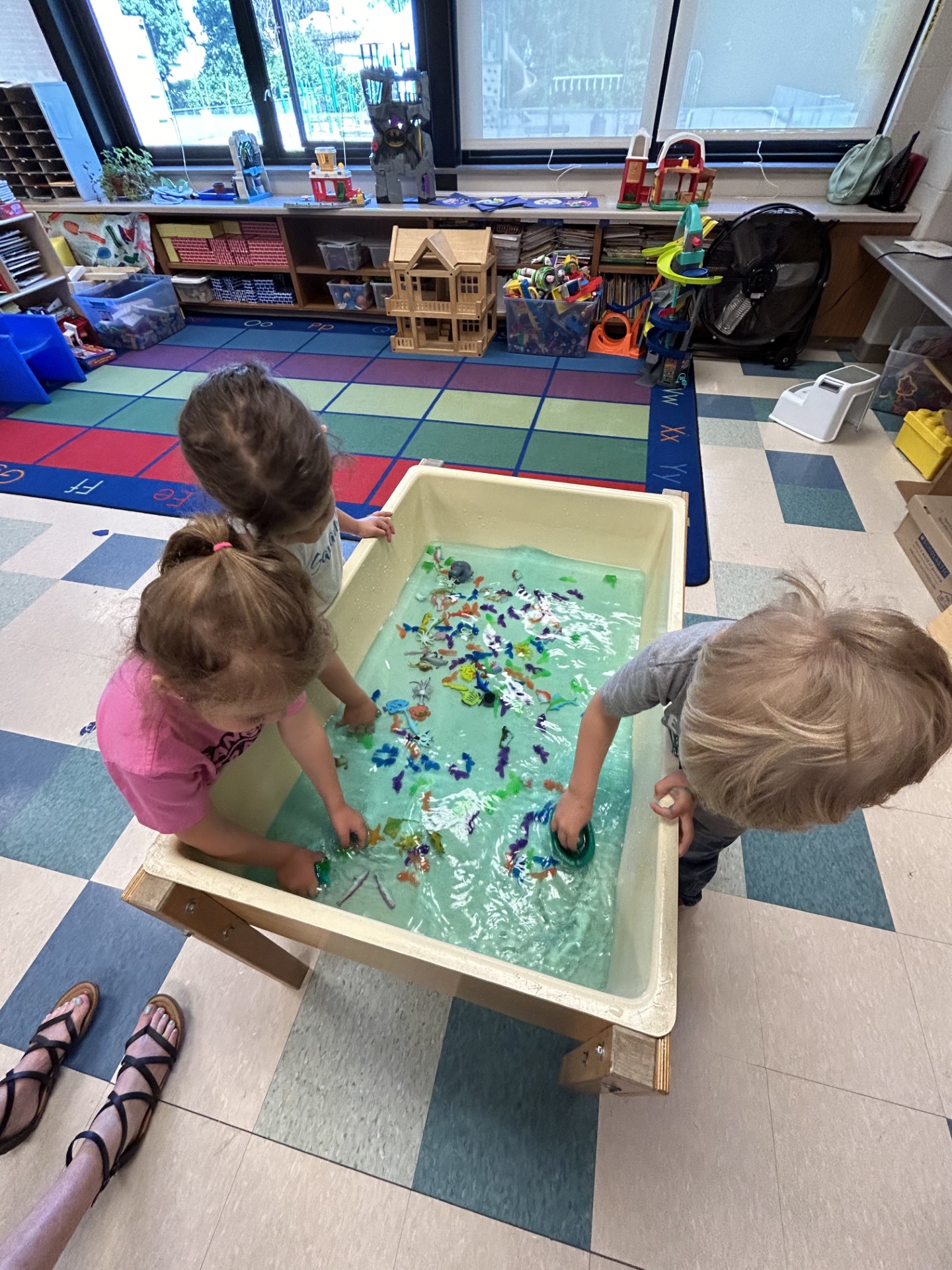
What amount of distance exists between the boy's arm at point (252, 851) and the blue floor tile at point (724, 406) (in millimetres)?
2616

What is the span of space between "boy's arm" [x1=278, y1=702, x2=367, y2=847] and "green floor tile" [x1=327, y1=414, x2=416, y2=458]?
172 cm

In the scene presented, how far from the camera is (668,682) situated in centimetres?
85

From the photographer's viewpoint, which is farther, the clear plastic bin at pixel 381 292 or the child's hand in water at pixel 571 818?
the clear plastic bin at pixel 381 292

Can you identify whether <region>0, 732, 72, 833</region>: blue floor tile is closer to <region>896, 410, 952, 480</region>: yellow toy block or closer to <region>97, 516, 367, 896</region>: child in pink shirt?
<region>97, 516, 367, 896</region>: child in pink shirt

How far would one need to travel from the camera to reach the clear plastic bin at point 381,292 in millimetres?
3502

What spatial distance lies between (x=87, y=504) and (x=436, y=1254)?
2540 mm

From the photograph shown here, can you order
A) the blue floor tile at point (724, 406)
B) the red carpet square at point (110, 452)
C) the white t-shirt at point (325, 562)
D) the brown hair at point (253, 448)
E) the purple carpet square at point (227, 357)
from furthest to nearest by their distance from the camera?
the purple carpet square at point (227, 357) < the blue floor tile at point (724, 406) < the red carpet square at point (110, 452) < the white t-shirt at point (325, 562) < the brown hair at point (253, 448)

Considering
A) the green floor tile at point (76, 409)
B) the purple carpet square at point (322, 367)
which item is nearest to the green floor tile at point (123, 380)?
the green floor tile at point (76, 409)

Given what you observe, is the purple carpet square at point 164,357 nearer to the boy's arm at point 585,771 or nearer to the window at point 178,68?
the window at point 178,68

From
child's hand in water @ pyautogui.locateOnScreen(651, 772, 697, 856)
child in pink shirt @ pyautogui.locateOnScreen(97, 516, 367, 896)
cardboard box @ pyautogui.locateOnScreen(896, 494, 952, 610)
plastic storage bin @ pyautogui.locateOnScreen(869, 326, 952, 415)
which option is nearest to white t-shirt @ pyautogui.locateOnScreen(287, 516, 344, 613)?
child in pink shirt @ pyautogui.locateOnScreen(97, 516, 367, 896)

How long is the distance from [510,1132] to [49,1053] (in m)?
0.81

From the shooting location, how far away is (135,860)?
1277 millimetres

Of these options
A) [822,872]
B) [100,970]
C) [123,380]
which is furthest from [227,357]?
[822,872]

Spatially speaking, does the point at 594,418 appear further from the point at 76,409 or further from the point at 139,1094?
the point at 139,1094
